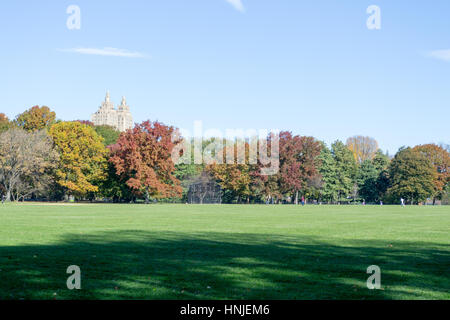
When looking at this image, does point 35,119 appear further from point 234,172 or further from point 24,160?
point 234,172

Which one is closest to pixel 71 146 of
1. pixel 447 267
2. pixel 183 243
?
pixel 183 243

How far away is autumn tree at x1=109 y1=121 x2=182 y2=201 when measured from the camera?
77438mm

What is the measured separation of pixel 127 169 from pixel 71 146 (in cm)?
1024

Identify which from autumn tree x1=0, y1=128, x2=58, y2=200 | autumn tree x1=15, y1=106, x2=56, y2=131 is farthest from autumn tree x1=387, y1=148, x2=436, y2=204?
autumn tree x1=15, y1=106, x2=56, y2=131

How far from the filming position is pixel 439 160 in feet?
348

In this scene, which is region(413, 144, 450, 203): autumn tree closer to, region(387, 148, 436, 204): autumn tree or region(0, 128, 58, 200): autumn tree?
region(387, 148, 436, 204): autumn tree

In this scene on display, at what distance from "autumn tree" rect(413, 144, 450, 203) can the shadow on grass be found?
311 feet

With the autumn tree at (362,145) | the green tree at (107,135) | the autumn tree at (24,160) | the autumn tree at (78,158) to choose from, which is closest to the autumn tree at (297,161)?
the autumn tree at (78,158)

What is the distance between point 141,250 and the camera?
1483cm

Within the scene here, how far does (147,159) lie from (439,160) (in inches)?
2426

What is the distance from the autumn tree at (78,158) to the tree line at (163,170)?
0.16 m

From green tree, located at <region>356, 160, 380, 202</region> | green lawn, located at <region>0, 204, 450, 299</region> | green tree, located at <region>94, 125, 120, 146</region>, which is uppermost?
green tree, located at <region>94, 125, 120, 146</region>

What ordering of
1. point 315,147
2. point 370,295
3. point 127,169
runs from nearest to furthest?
point 370,295 < point 127,169 < point 315,147
